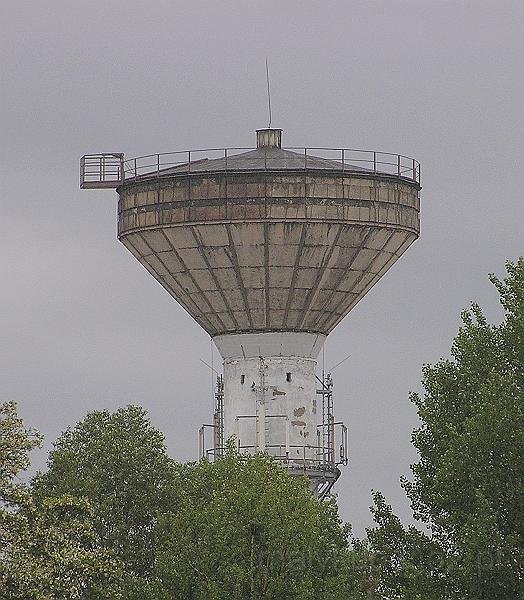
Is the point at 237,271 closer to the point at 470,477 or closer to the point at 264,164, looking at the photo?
the point at 264,164

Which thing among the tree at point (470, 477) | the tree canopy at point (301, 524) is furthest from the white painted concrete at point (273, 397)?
the tree at point (470, 477)

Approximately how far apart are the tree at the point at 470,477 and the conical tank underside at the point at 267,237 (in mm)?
11910

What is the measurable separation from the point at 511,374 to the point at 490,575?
15.0 feet

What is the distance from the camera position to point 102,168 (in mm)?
57406

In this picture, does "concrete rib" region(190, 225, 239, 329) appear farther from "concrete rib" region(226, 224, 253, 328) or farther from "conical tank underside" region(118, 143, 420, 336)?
"concrete rib" region(226, 224, 253, 328)

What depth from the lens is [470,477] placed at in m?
39.8

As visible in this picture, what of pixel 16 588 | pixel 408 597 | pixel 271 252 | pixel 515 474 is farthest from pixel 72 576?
pixel 271 252

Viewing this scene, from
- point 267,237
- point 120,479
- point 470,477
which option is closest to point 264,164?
point 267,237

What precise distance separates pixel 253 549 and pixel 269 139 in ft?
50.7

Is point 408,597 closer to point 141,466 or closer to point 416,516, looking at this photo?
point 416,516

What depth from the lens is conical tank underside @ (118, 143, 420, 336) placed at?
54.1 meters

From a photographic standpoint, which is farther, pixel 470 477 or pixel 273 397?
pixel 273 397

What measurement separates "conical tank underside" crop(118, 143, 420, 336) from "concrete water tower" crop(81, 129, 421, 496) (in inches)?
1.2

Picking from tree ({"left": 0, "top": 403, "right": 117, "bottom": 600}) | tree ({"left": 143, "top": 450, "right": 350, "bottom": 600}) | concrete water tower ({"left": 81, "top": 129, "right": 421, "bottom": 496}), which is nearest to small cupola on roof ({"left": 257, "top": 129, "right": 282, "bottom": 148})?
concrete water tower ({"left": 81, "top": 129, "right": 421, "bottom": 496})
